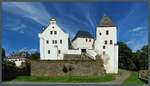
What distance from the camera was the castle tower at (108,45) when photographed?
16.0 metres

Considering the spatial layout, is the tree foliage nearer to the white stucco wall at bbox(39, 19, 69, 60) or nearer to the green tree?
the green tree

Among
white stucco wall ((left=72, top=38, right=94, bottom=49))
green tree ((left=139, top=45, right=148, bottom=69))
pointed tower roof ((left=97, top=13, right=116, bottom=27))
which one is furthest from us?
green tree ((left=139, top=45, right=148, bottom=69))

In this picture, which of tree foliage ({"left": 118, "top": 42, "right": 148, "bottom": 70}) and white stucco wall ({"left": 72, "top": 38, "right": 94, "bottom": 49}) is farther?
tree foliage ({"left": 118, "top": 42, "right": 148, "bottom": 70})

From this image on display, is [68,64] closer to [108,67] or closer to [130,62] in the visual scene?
[108,67]

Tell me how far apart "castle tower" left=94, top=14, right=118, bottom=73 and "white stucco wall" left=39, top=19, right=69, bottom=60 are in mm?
5369

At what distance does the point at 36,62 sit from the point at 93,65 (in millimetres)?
6805

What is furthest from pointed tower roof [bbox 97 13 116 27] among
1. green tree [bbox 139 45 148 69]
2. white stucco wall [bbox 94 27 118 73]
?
green tree [bbox 139 45 148 69]

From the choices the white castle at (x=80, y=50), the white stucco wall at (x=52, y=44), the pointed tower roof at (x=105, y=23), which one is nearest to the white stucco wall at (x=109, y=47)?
the white castle at (x=80, y=50)

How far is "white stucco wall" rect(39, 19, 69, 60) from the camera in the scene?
15.6m

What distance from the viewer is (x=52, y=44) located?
15711 mm

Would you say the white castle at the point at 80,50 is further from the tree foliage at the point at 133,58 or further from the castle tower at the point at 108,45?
the tree foliage at the point at 133,58

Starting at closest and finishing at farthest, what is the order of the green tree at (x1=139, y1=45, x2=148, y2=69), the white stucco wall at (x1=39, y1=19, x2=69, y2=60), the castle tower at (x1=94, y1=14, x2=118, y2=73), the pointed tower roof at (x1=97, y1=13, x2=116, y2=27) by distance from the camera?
the white stucco wall at (x1=39, y1=19, x2=69, y2=60) → the castle tower at (x1=94, y1=14, x2=118, y2=73) → the pointed tower roof at (x1=97, y1=13, x2=116, y2=27) → the green tree at (x1=139, y1=45, x2=148, y2=69)

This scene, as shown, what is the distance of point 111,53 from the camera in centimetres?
1598

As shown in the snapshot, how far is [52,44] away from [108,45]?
8852mm
